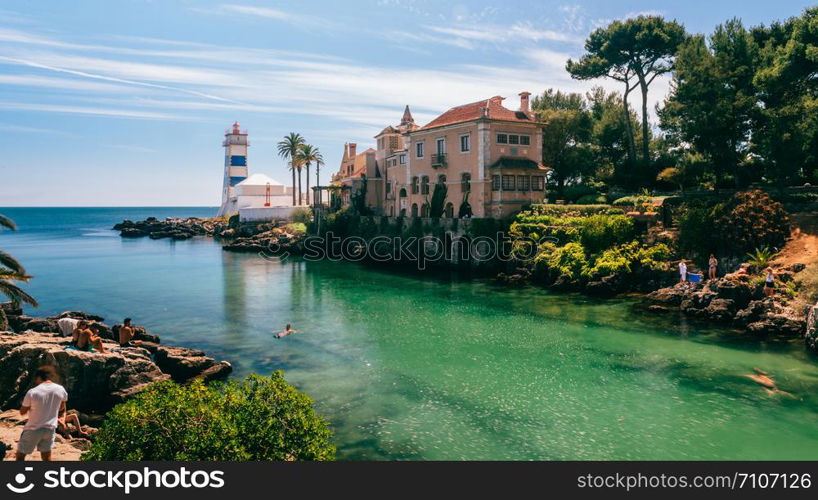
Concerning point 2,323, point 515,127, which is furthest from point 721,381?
point 515,127

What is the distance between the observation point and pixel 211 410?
11.0m

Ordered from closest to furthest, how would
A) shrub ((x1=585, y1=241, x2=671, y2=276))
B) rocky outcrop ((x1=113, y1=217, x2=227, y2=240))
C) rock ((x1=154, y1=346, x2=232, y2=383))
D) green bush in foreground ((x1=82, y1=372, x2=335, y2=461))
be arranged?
green bush in foreground ((x1=82, y1=372, x2=335, y2=461)) → rock ((x1=154, y1=346, x2=232, y2=383)) → shrub ((x1=585, y1=241, x2=671, y2=276)) → rocky outcrop ((x1=113, y1=217, x2=227, y2=240))

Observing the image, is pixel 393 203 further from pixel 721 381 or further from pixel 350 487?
pixel 350 487

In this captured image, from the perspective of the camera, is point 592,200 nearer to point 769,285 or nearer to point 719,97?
point 719,97

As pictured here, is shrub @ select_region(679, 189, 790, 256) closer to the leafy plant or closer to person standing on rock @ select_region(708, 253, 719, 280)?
the leafy plant

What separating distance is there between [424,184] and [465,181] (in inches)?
277

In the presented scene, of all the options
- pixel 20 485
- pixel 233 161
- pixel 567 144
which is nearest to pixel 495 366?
pixel 20 485

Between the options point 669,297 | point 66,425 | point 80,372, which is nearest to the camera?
point 66,425

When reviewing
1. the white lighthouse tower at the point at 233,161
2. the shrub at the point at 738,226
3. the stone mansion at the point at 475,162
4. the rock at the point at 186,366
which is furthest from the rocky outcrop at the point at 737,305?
the white lighthouse tower at the point at 233,161

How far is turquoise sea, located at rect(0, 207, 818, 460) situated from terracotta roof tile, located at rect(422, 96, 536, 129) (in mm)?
18795

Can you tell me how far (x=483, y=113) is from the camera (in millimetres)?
52344

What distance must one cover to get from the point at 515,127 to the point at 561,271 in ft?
62.0

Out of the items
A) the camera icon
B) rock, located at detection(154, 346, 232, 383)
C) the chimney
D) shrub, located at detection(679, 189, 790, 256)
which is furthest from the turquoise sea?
the chimney

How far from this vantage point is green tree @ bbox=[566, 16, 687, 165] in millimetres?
56562
